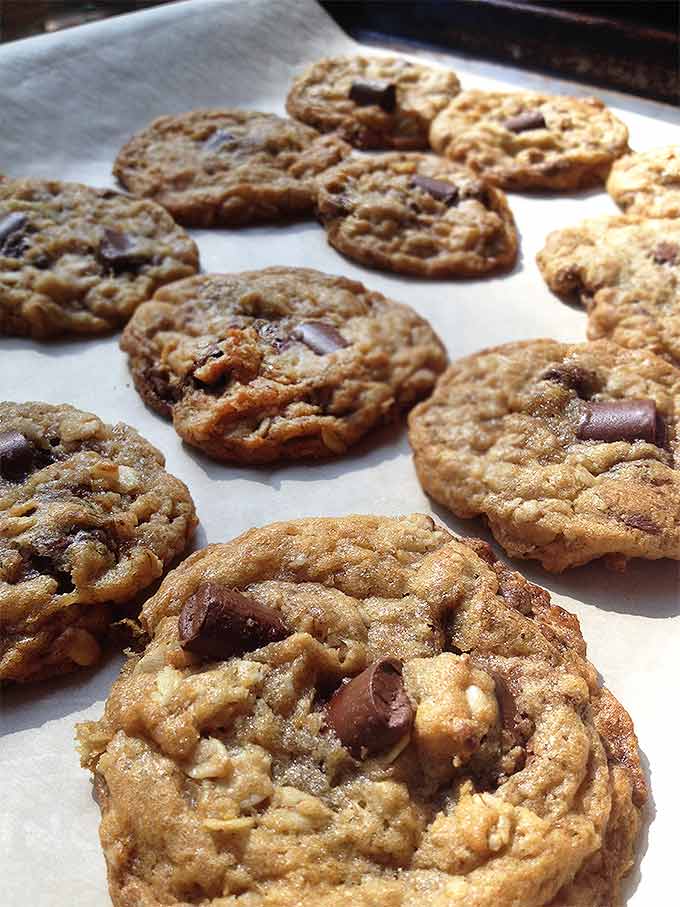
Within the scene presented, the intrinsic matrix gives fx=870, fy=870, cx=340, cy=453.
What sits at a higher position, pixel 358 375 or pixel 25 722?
pixel 358 375

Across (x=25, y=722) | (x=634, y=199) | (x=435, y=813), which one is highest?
(x=634, y=199)

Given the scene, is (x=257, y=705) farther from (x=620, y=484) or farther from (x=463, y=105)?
(x=463, y=105)

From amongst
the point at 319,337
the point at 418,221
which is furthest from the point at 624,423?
the point at 418,221

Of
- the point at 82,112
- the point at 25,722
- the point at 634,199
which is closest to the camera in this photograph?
the point at 25,722

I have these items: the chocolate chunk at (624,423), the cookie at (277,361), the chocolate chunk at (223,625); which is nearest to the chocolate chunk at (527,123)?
the cookie at (277,361)

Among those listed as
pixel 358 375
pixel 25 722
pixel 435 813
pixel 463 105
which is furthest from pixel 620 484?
pixel 463 105

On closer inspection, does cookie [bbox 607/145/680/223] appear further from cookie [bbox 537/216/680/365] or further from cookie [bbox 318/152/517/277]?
cookie [bbox 318/152/517/277]

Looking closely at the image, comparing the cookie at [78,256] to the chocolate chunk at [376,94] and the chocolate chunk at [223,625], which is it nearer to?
the chocolate chunk at [376,94]

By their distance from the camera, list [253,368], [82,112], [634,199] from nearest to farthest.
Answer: [253,368] → [634,199] → [82,112]
